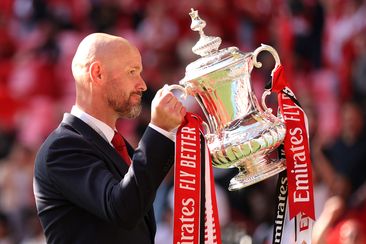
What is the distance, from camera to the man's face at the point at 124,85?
3.99 m

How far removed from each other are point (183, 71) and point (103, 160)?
5.92 metres

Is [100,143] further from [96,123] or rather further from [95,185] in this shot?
[95,185]

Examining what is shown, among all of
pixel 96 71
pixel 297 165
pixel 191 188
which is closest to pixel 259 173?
pixel 297 165

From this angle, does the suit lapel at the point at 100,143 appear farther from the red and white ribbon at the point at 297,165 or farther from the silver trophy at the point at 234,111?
the red and white ribbon at the point at 297,165

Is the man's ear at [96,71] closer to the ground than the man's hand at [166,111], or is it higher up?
higher up

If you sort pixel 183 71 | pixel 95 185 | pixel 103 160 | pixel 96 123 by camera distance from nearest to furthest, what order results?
pixel 95 185 → pixel 103 160 → pixel 96 123 → pixel 183 71

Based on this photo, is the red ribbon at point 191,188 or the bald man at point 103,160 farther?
the red ribbon at point 191,188

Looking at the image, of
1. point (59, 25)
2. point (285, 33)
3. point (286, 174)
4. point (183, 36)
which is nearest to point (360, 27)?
point (285, 33)

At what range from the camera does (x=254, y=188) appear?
8.91 meters

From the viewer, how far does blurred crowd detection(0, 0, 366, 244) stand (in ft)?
28.3

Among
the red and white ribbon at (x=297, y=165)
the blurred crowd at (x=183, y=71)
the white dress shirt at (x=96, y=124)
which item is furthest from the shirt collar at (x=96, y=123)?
the blurred crowd at (x=183, y=71)

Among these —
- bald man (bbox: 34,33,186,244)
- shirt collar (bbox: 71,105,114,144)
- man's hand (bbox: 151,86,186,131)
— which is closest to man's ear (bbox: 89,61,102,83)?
bald man (bbox: 34,33,186,244)

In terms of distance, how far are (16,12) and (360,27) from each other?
3.41 metres

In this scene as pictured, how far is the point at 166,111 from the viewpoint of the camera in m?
3.84
